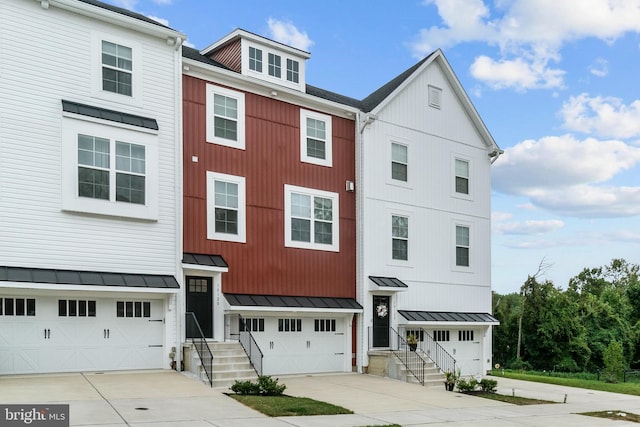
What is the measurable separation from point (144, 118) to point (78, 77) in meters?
2.01

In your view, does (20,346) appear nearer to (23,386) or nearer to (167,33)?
(23,386)

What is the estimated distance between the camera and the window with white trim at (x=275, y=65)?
23.1 meters

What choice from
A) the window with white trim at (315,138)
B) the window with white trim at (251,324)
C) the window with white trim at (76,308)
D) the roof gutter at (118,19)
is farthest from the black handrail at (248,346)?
the roof gutter at (118,19)

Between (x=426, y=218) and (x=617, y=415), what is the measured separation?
10.6 meters

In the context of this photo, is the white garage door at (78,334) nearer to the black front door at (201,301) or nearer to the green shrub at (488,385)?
the black front door at (201,301)

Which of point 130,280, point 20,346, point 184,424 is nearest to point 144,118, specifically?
point 130,280

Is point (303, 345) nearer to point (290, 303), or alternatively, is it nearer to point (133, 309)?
point (290, 303)

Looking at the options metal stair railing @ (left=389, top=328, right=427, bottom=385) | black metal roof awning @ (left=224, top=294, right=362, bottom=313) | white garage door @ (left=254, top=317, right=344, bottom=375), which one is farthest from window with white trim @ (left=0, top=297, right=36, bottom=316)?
metal stair railing @ (left=389, top=328, right=427, bottom=385)

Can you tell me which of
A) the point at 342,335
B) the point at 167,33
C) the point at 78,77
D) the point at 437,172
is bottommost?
the point at 342,335

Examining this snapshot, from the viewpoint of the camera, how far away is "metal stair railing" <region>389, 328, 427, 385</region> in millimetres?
22263

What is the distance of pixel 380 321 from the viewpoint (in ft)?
80.3

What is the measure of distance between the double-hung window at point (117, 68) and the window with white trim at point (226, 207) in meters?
3.52

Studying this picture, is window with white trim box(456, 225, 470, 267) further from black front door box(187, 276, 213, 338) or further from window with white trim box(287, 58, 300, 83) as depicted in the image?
black front door box(187, 276, 213, 338)

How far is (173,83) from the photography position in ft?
65.0
